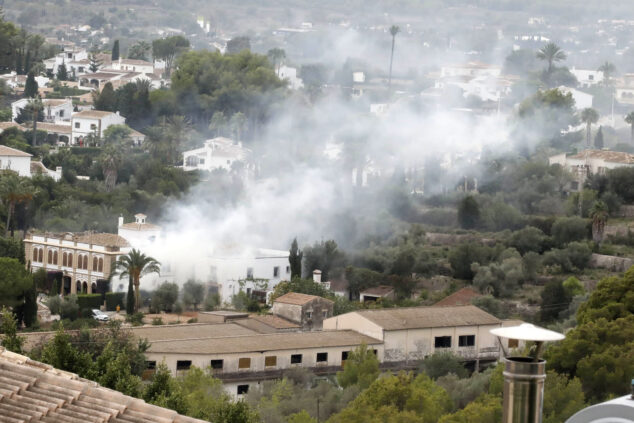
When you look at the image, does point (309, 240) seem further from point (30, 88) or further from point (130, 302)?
point (30, 88)

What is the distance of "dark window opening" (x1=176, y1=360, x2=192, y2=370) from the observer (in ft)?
134

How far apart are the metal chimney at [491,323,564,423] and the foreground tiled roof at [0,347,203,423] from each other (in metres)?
2.46

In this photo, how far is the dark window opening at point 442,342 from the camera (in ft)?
154

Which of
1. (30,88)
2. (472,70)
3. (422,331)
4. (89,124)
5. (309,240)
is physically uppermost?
(472,70)

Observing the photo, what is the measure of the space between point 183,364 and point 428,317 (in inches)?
352

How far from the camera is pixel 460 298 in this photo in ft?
181

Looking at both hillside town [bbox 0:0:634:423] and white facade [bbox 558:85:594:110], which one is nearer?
hillside town [bbox 0:0:634:423]

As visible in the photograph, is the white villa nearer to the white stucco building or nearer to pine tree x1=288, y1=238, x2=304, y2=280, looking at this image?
pine tree x1=288, y1=238, x2=304, y2=280

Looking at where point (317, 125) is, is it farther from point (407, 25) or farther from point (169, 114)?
point (407, 25)

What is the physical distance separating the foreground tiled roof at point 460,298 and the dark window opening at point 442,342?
21.5 feet

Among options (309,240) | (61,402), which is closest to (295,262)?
(309,240)

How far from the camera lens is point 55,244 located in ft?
195

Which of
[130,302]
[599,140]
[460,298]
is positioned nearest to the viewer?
[130,302]

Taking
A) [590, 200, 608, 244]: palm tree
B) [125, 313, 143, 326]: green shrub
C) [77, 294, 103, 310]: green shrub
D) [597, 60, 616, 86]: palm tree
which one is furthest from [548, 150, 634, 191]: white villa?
[597, 60, 616, 86]: palm tree
